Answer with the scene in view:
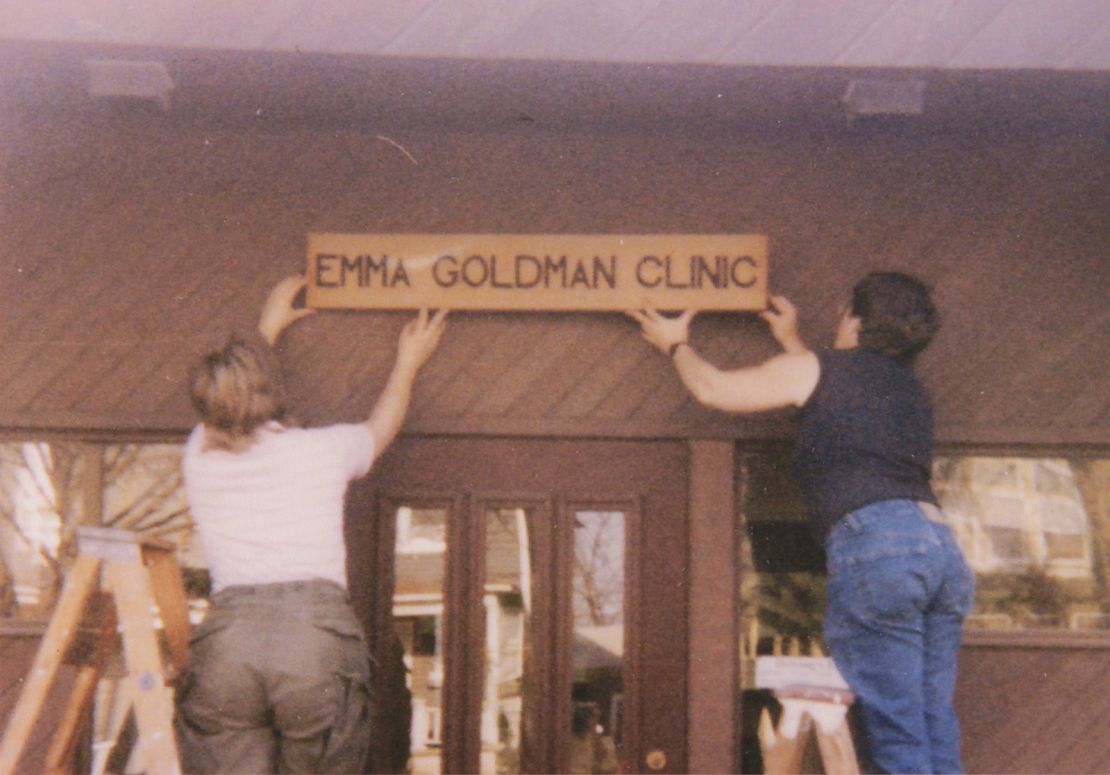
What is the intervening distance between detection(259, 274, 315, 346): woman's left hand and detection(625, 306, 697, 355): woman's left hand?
4.06 ft

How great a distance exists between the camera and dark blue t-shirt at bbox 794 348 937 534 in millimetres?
3484

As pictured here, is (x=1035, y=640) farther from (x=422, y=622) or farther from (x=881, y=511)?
(x=422, y=622)

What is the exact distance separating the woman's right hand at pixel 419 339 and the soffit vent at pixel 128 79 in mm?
1192

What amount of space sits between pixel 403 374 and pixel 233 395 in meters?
0.94

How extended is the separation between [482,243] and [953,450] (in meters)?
1.94

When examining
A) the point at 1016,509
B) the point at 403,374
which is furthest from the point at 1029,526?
the point at 403,374

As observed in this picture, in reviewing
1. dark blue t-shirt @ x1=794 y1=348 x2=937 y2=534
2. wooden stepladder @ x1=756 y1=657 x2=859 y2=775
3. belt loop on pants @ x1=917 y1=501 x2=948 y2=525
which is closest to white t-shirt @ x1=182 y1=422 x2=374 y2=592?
wooden stepladder @ x1=756 y1=657 x2=859 y2=775

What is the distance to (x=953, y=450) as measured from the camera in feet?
14.5

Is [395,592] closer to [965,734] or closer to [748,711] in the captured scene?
[748,711]

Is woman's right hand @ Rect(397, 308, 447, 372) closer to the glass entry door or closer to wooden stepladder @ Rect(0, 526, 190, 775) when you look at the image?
the glass entry door

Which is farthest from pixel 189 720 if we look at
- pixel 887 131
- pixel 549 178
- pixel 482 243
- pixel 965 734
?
pixel 887 131

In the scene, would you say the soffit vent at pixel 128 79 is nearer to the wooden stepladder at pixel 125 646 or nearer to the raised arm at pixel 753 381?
the wooden stepladder at pixel 125 646

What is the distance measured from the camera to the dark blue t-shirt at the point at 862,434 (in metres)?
3.48

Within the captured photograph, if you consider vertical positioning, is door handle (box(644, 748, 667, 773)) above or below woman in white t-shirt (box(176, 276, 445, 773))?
below
